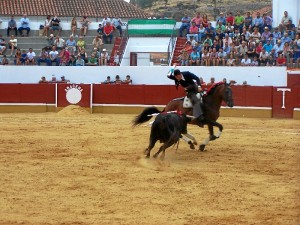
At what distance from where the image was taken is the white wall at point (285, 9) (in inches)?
1080

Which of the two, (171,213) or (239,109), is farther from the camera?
(239,109)

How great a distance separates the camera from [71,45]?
28734 millimetres

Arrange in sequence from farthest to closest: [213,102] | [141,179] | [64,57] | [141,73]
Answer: [64,57] → [141,73] → [213,102] → [141,179]

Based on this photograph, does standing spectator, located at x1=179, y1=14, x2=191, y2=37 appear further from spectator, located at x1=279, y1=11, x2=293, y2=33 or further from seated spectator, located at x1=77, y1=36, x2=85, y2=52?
spectator, located at x1=279, y1=11, x2=293, y2=33

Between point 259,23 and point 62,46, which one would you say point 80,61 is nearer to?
point 62,46

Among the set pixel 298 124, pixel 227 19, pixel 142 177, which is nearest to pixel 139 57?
pixel 227 19

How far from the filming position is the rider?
553 inches

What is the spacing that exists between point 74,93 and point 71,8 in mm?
23573

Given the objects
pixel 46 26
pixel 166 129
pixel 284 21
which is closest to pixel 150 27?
pixel 46 26

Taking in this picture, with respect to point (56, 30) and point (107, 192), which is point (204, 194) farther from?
point (56, 30)

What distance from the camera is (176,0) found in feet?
237

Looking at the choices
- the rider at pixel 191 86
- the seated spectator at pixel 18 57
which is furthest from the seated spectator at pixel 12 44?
the rider at pixel 191 86

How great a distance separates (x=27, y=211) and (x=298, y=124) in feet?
42.5

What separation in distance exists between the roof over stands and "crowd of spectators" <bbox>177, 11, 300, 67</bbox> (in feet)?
64.7
